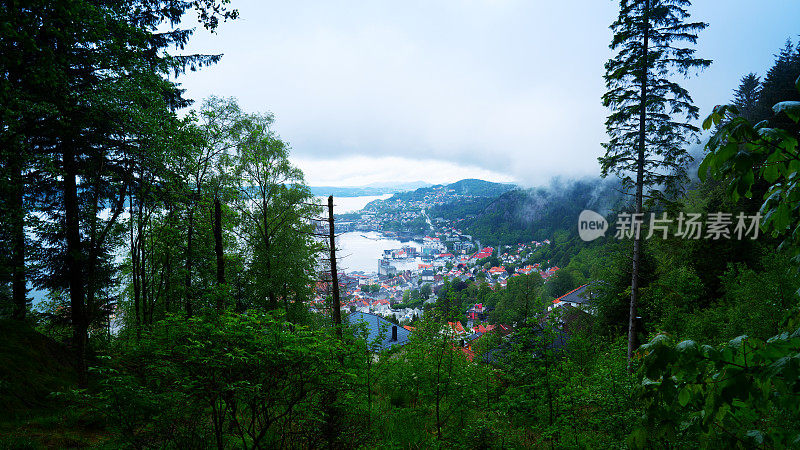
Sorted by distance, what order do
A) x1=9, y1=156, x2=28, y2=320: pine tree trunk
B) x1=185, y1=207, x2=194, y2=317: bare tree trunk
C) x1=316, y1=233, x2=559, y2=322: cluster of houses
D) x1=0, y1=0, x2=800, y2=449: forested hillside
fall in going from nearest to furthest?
x1=0, y1=0, x2=800, y2=449: forested hillside, x1=9, y1=156, x2=28, y2=320: pine tree trunk, x1=185, y1=207, x2=194, y2=317: bare tree trunk, x1=316, y1=233, x2=559, y2=322: cluster of houses

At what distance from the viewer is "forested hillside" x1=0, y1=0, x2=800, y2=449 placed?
4.12 feet

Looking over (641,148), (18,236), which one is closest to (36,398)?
(18,236)

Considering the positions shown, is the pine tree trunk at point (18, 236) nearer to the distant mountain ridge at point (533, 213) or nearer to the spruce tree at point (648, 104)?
the spruce tree at point (648, 104)

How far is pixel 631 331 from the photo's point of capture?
1027cm

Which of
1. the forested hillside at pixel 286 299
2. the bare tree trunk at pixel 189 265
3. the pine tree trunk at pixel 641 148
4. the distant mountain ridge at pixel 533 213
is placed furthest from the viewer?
the distant mountain ridge at pixel 533 213

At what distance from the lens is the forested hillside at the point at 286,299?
4.12ft

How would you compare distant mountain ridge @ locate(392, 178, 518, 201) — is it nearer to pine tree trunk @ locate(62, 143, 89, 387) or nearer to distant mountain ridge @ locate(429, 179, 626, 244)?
distant mountain ridge @ locate(429, 179, 626, 244)

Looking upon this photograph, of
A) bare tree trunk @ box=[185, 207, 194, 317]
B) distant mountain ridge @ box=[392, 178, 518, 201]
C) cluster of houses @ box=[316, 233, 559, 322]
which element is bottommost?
cluster of houses @ box=[316, 233, 559, 322]

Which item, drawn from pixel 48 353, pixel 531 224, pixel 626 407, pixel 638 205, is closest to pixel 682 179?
pixel 638 205

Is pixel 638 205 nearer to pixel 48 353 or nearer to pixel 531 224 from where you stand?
pixel 48 353

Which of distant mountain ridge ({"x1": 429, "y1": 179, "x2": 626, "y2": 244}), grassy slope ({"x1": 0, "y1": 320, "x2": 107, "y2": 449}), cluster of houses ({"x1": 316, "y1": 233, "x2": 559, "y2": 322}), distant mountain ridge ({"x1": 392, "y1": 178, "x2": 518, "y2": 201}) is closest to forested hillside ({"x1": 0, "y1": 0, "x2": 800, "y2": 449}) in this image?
grassy slope ({"x1": 0, "y1": 320, "x2": 107, "y2": 449})

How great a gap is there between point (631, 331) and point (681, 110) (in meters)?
6.86

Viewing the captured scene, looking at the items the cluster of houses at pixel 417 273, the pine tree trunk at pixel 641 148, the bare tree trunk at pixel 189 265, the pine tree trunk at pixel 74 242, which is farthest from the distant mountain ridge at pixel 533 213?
the pine tree trunk at pixel 74 242

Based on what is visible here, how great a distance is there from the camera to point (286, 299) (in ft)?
46.5
